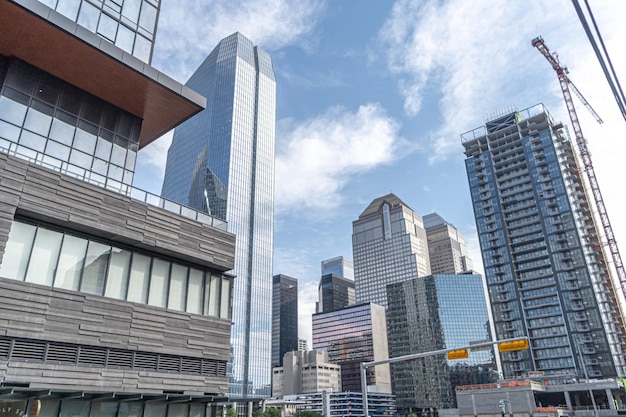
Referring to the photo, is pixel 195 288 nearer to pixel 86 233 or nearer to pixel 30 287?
pixel 86 233

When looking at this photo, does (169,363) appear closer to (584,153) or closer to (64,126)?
(64,126)

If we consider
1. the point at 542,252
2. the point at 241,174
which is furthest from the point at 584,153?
the point at 241,174

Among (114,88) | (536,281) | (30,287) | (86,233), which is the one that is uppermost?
(536,281)

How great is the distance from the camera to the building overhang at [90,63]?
Answer: 1931 cm

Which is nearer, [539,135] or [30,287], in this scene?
[30,287]

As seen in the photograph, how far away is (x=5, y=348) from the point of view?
645 inches

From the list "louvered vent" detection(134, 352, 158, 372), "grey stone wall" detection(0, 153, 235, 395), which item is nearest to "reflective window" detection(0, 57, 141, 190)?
"grey stone wall" detection(0, 153, 235, 395)

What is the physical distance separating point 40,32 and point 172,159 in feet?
541

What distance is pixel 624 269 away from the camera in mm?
120688

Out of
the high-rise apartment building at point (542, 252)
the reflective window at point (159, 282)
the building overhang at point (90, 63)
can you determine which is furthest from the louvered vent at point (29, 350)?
the high-rise apartment building at point (542, 252)

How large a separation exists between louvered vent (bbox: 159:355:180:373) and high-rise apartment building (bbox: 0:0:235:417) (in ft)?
0.19

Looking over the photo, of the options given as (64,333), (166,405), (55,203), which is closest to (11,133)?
(55,203)

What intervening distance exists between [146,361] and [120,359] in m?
1.23

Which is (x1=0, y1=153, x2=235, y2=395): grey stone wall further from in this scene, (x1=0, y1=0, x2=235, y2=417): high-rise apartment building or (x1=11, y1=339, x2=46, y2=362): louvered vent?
(x1=11, y1=339, x2=46, y2=362): louvered vent
